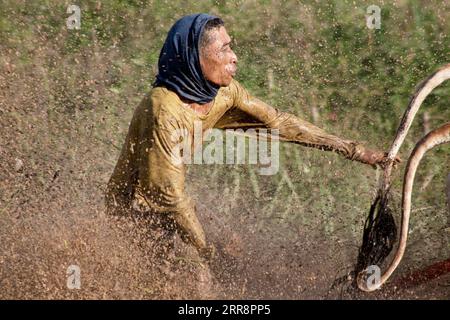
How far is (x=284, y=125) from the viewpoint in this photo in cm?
618

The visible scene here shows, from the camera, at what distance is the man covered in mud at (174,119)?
5.49m

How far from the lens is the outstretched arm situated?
6.00 meters

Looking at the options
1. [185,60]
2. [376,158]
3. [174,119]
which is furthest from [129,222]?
[376,158]

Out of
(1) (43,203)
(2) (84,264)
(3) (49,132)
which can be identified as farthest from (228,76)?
(3) (49,132)

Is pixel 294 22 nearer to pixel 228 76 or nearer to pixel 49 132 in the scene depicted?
pixel 49 132

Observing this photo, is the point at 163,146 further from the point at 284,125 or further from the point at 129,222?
the point at 284,125

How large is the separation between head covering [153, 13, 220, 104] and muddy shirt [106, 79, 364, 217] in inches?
2.2

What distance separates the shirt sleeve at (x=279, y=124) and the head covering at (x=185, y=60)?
0.46m

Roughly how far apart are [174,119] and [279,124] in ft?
2.79

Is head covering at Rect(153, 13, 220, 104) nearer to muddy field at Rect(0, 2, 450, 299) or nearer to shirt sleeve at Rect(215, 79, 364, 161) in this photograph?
shirt sleeve at Rect(215, 79, 364, 161)

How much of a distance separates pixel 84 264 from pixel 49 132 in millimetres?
2250

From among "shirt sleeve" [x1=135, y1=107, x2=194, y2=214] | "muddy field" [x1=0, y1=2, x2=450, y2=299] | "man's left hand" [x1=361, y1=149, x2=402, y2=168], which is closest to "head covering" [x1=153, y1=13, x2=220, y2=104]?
"shirt sleeve" [x1=135, y1=107, x2=194, y2=214]

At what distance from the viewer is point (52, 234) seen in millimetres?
6809

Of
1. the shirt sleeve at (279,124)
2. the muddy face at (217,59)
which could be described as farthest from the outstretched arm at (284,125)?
the muddy face at (217,59)
